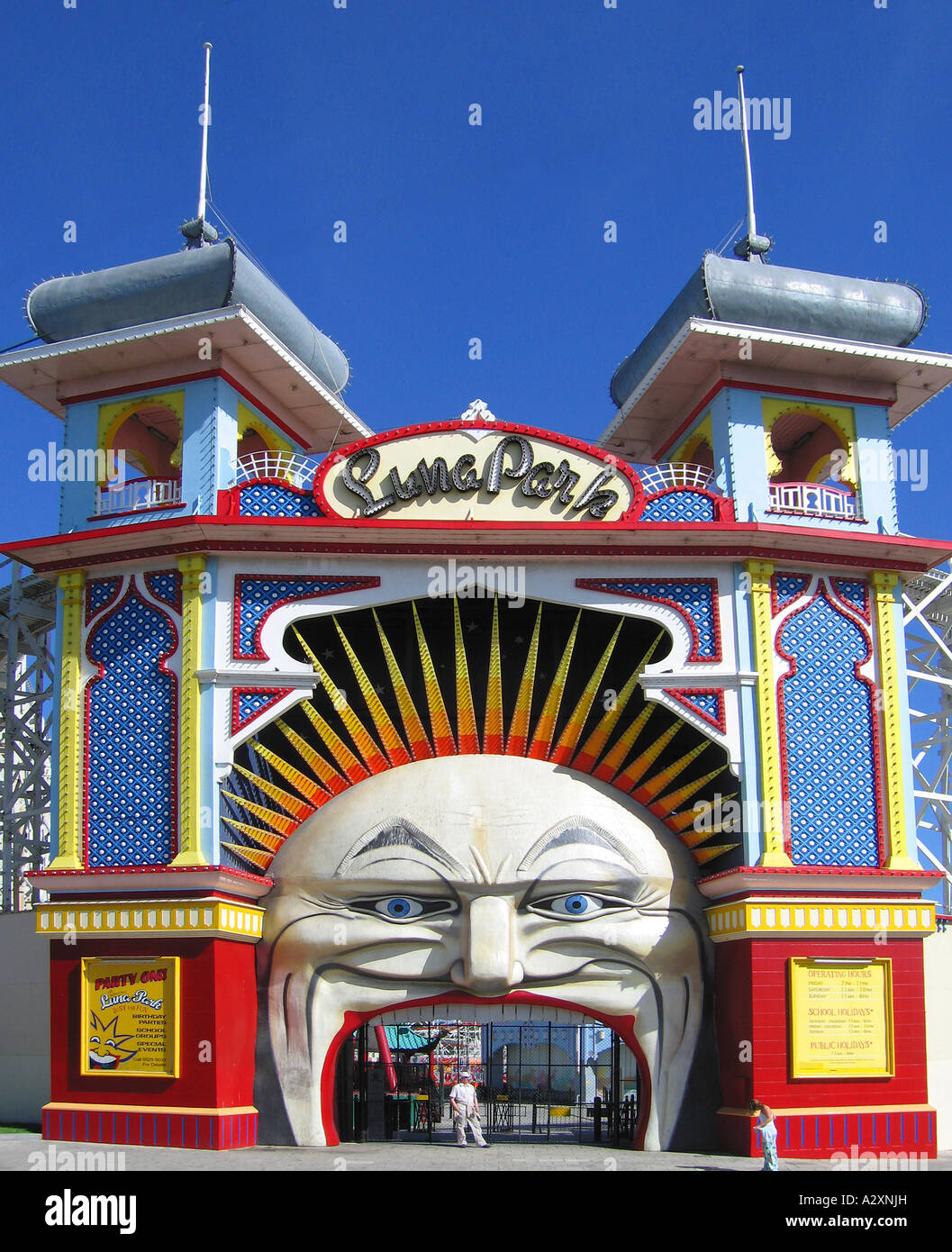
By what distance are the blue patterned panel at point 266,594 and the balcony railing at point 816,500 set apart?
7228 mm

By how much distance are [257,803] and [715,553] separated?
8.22 m

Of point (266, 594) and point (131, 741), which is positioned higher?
point (266, 594)

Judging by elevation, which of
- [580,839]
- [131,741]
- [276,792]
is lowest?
[580,839]

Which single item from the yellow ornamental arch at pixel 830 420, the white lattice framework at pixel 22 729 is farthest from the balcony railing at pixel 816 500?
the white lattice framework at pixel 22 729

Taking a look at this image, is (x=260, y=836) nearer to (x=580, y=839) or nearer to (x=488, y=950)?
(x=488, y=950)

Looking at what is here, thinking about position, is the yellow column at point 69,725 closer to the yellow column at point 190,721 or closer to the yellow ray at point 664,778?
the yellow column at point 190,721

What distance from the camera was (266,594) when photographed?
21672 millimetres

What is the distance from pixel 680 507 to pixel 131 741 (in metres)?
9.37

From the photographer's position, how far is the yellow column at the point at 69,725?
69.5 feet

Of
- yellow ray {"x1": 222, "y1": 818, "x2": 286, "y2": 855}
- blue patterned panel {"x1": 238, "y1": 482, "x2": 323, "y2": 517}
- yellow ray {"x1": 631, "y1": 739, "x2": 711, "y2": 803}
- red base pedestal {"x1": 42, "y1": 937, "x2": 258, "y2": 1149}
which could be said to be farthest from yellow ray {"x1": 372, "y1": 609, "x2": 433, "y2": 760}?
red base pedestal {"x1": 42, "y1": 937, "x2": 258, "y2": 1149}

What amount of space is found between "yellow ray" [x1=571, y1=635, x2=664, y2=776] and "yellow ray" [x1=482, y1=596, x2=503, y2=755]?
127cm

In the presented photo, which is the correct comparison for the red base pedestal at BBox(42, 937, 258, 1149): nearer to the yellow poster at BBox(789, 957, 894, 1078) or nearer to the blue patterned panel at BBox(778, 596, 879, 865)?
the yellow poster at BBox(789, 957, 894, 1078)

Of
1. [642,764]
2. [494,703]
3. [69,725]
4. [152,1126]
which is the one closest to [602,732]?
[642,764]
